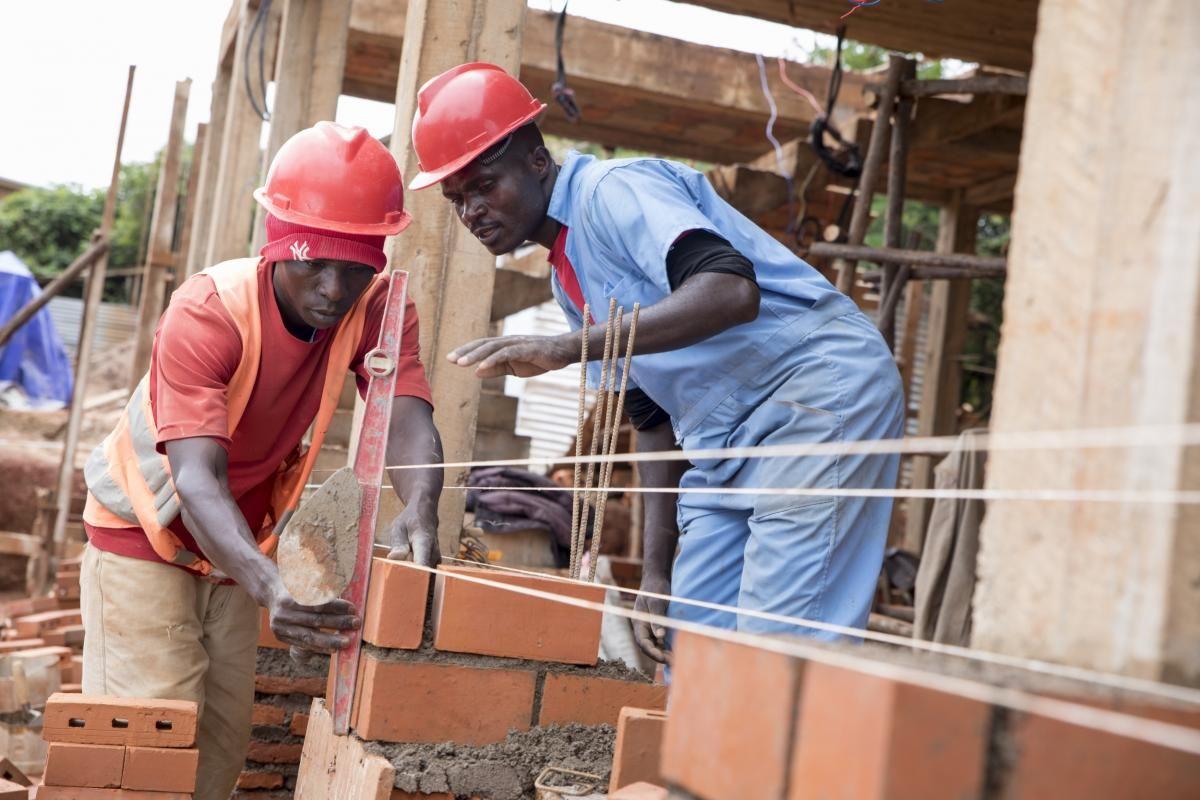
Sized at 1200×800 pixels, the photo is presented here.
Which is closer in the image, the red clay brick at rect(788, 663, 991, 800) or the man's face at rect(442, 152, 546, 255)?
the red clay brick at rect(788, 663, 991, 800)

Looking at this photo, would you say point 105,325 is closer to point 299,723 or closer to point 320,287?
point 299,723

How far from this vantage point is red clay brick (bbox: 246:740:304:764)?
164 inches

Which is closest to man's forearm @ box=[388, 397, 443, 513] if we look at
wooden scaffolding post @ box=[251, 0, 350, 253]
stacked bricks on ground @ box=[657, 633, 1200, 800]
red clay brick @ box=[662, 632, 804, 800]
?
red clay brick @ box=[662, 632, 804, 800]

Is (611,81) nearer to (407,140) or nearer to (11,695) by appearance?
(407,140)

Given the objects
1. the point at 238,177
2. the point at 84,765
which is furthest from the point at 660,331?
the point at 238,177

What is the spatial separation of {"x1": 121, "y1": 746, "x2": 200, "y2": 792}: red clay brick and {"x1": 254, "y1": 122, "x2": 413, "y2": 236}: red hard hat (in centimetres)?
134

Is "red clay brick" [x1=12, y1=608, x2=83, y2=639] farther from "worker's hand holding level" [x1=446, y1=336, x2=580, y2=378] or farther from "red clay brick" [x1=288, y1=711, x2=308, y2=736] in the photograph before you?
"worker's hand holding level" [x1=446, y1=336, x2=580, y2=378]

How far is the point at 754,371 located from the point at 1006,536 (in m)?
1.65

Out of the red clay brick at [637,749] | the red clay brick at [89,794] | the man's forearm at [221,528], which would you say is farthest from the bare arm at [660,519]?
the red clay brick at [89,794]

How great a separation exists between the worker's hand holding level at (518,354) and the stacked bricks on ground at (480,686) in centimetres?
49

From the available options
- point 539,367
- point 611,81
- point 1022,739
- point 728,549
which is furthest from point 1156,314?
point 611,81

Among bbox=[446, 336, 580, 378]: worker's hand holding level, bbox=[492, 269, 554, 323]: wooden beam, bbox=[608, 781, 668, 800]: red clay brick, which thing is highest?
bbox=[492, 269, 554, 323]: wooden beam

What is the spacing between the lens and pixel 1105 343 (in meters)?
1.24

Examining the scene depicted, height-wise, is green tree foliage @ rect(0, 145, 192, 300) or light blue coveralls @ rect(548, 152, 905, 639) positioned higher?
green tree foliage @ rect(0, 145, 192, 300)
